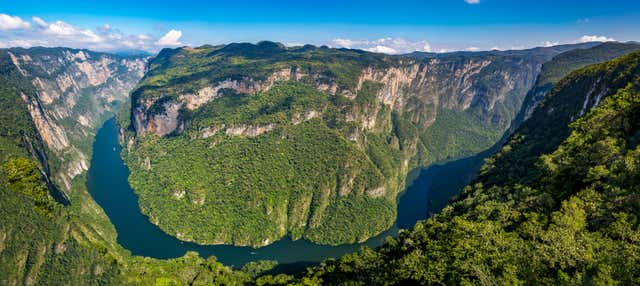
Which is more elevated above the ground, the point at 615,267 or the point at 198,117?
the point at 615,267

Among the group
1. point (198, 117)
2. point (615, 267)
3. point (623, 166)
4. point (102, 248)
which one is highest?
point (623, 166)

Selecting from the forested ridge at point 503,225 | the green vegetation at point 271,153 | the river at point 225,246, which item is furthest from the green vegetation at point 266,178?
the forested ridge at point 503,225

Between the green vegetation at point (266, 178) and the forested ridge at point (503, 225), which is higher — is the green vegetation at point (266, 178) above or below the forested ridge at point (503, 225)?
below

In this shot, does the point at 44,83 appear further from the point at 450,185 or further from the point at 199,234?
the point at 450,185

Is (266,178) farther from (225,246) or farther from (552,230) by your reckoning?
(552,230)

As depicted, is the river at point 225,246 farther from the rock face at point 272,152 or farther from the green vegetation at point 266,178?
the rock face at point 272,152

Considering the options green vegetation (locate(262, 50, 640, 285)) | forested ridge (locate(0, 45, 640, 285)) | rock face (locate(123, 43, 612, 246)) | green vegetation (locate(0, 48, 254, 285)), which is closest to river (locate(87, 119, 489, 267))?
rock face (locate(123, 43, 612, 246))

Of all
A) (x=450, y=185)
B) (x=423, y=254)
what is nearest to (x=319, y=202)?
(x=450, y=185)

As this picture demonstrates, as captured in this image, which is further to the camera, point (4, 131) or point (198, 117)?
point (198, 117)

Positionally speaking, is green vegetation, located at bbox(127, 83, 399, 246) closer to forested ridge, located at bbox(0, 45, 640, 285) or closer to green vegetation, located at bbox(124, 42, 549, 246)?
green vegetation, located at bbox(124, 42, 549, 246)
